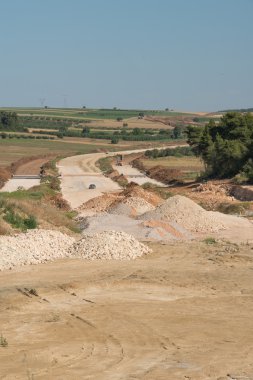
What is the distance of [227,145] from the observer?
66000 mm

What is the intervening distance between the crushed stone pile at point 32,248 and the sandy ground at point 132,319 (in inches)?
23.2

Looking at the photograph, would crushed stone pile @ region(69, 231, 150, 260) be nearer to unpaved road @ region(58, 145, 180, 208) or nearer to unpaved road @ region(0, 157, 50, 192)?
unpaved road @ region(58, 145, 180, 208)

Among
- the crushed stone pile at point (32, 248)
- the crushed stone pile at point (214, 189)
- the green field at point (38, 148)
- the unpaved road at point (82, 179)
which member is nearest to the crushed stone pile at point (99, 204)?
the unpaved road at point (82, 179)

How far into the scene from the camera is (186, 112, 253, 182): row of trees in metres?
65.6

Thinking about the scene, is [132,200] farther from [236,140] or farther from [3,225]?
[236,140]

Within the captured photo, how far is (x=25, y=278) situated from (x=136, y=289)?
345 centimetres

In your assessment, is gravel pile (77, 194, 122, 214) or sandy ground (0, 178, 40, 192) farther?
sandy ground (0, 178, 40, 192)

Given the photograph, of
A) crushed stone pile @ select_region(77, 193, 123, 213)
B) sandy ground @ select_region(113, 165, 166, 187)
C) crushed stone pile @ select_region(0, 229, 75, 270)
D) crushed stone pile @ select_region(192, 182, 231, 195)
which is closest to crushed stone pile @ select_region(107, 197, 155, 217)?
crushed stone pile @ select_region(77, 193, 123, 213)

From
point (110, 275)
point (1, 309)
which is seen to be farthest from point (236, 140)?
point (1, 309)

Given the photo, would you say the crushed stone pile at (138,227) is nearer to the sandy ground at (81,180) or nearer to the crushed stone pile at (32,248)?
the crushed stone pile at (32,248)

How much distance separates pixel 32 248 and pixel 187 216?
451 inches

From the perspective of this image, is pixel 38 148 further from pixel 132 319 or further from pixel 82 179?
pixel 132 319

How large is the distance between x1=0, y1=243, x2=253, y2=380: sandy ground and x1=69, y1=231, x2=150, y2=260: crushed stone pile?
1.96 feet

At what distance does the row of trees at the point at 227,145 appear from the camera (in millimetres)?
65562
